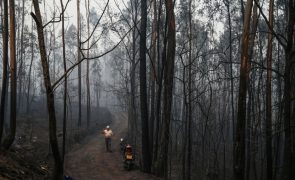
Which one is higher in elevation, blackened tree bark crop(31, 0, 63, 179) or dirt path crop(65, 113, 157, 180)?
blackened tree bark crop(31, 0, 63, 179)

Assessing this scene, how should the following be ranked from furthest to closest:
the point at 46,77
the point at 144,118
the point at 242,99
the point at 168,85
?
the point at 144,118 → the point at 168,85 → the point at 242,99 → the point at 46,77

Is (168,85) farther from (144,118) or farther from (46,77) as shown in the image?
(46,77)

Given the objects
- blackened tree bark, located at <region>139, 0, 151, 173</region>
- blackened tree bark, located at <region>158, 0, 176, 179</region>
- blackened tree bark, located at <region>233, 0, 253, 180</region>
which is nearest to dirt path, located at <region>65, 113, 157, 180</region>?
blackened tree bark, located at <region>139, 0, 151, 173</region>

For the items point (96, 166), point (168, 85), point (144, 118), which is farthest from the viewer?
point (96, 166)

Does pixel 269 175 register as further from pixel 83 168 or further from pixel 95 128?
pixel 95 128

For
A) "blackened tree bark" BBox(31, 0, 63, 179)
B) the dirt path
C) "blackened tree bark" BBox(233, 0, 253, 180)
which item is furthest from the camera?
the dirt path

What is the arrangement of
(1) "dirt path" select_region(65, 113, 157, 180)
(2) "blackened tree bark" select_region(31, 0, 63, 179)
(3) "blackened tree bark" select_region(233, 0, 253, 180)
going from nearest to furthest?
1. (2) "blackened tree bark" select_region(31, 0, 63, 179)
2. (3) "blackened tree bark" select_region(233, 0, 253, 180)
3. (1) "dirt path" select_region(65, 113, 157, 180)

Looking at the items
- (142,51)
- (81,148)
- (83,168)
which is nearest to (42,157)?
(83,168)

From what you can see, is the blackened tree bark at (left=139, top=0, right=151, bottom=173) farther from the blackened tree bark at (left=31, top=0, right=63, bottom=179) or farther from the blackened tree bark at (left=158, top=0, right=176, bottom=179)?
the blackened tree bark at (left=31, top=0, right=63, bottom=179)

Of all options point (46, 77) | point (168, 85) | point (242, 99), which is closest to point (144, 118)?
point (168, 85)

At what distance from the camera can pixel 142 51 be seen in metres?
13.4

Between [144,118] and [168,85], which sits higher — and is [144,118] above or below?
below

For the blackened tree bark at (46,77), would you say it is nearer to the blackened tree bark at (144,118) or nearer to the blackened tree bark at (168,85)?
the blackened tree bark at (168,85)

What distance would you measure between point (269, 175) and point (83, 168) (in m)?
7.75
